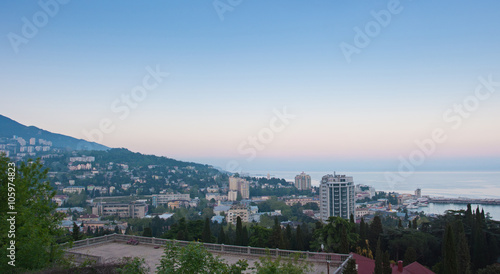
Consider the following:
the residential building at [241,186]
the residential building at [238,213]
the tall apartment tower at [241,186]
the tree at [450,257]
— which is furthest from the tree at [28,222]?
the tall apartment tower at [241,186]

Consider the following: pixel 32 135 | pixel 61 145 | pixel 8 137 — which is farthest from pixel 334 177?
pixel 61 145

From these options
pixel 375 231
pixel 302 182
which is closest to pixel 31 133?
pixel 302 182

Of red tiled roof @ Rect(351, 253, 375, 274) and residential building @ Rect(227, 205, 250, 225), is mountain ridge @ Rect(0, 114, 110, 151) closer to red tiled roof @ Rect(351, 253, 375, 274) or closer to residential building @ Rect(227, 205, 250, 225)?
residential building @ Rect(227, 205, 250, 225)

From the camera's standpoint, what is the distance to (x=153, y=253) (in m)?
12.5

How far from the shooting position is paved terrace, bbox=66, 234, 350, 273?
10672 mm

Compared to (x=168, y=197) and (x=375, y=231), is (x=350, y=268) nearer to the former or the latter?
(x=375, y=231)

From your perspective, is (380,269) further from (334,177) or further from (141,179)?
(141,179)

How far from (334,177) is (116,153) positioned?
123 meters

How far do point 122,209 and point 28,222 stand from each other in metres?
70.1

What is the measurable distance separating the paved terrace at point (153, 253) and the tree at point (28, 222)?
4.16 feet

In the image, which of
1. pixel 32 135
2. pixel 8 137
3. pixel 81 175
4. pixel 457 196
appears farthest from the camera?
pixel 32 135

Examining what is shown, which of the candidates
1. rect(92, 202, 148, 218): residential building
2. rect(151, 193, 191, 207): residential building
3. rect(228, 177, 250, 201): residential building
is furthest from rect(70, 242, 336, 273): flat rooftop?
rect(228, 177, 250, 201): residential building

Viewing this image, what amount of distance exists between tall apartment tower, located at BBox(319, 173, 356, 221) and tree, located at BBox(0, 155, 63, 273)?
39.0 meters

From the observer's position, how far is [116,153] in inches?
5891
